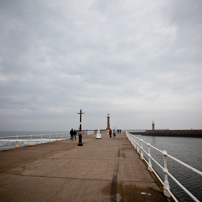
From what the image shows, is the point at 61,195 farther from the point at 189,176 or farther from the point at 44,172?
the point at 189,176

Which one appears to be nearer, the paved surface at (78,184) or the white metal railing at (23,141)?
the paved surface at (78,184)

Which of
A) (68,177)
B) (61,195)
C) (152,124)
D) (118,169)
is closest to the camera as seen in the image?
(61,195)

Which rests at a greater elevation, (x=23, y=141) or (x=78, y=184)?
(x=78, y=184)

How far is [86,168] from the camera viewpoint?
6.23 m

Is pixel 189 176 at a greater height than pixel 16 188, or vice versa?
pixel 16 188

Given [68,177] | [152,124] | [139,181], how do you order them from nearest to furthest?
[139,181], [68,177], [152,124]

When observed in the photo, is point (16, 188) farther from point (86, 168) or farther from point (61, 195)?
point (86, 168)

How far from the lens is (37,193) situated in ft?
12.7

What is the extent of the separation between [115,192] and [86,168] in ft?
8.43

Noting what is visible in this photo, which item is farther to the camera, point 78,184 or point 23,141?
point 23,141

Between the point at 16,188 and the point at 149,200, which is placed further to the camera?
the point at 16,188

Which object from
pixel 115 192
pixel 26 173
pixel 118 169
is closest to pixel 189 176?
pixel 118 169

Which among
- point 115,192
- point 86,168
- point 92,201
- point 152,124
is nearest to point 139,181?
point 115,192

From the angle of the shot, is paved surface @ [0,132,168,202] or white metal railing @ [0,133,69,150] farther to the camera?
white metal railing @ [0,133,69,150]
